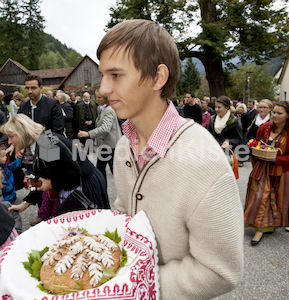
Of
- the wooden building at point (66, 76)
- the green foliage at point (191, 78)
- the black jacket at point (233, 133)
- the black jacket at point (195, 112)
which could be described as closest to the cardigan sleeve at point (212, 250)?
the black jacket at point (233, 133)

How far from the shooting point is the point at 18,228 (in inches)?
121

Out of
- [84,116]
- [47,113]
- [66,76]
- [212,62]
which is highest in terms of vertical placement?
[66,76]

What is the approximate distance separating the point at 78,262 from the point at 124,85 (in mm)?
723

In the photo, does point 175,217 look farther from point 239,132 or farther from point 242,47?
point 242,47

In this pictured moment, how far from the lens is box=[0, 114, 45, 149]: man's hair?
304 cm

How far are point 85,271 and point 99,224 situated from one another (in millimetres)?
296

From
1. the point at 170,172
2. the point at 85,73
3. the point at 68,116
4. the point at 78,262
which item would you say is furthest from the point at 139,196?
the point at 85,73

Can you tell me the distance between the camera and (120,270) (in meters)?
0.93

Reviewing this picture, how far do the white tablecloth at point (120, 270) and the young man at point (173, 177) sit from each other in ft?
0.34

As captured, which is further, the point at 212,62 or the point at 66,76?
the point at 66,76

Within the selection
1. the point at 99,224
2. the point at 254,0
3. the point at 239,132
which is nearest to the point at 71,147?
the point at 99,224

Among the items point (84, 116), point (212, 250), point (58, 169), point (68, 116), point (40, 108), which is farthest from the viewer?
point (84, 116)

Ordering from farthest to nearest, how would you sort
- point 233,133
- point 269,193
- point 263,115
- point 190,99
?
point 190,99 < point 263,115 < point 233,133 < point 269,193

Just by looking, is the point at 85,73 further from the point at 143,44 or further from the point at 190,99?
the point at 143,44
